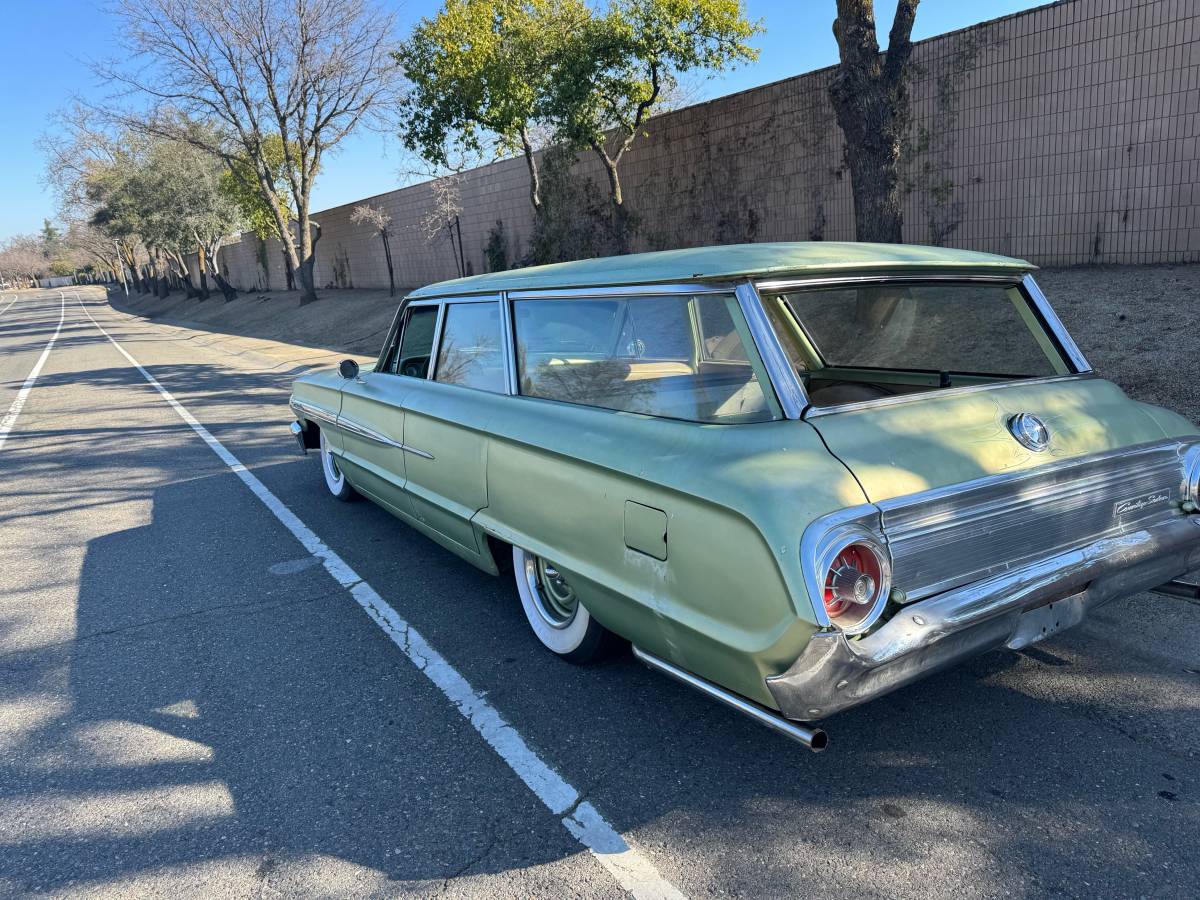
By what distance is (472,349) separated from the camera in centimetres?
408

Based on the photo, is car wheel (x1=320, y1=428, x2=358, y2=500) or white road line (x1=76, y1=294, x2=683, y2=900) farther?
car wheel (x1=320, y1=428, x2=358, y2=500)

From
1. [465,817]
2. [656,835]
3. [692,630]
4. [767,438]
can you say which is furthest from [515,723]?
[767,438]

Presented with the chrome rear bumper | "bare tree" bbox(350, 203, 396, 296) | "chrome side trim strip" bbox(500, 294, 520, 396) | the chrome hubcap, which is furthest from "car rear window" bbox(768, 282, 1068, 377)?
"bare tree" bbox(350, 203, 396, 296)

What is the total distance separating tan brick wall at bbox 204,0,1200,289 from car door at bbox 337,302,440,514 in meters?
8.37

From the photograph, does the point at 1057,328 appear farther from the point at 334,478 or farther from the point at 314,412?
the point at 334,478

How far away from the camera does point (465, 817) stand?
2.57 m

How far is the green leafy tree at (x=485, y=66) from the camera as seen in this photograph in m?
15.2

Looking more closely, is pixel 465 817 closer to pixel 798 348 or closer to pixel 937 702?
pixel 937 702

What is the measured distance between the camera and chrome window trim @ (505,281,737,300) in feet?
9.06

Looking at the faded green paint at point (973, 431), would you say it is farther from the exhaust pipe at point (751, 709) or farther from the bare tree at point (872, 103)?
the bare tree at point (872, 103)

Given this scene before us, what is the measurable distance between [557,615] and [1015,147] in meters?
9.39

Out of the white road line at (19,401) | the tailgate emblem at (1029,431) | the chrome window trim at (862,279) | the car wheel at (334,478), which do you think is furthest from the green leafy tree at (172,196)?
the tailgate emblem at (1029,431)

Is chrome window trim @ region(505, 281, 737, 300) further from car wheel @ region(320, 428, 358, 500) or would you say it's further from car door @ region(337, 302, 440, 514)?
car wheel @ region(320, 428, 358, 500)

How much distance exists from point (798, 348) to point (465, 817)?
270 cm
